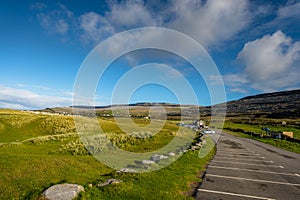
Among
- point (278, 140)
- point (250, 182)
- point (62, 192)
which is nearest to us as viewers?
point (62, 192)

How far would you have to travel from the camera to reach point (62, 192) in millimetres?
10336

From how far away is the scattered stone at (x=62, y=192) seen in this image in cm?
998

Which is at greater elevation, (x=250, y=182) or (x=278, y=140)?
(x=278, y=140)

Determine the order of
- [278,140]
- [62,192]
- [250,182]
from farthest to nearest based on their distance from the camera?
[278,140], [250,182], [62,192]

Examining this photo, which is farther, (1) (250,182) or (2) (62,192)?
(1) (250,182)

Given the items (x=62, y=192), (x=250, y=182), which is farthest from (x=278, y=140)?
(x=62, y=192)

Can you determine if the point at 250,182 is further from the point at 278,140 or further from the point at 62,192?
the point at 278,140

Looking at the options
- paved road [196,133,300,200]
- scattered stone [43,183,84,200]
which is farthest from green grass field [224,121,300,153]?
scattered stone [43,183,84,200]

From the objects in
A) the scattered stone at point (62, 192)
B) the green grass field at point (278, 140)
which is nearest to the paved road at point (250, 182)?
the scattered stone at point (62, 192)

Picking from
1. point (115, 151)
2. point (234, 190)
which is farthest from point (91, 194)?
point (115, 151)

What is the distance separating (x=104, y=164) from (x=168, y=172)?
569 cm

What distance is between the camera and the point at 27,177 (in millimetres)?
13688

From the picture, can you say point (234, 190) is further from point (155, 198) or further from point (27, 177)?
point (27, 177)

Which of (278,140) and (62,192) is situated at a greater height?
(278,140)
